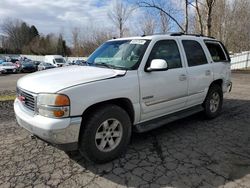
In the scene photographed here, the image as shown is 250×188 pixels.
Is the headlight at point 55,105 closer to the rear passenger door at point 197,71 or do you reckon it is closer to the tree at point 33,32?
the rear passenger door at point 197,71

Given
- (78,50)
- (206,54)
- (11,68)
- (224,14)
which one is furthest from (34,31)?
Result: (206,54)

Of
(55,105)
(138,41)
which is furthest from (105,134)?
(138,41)

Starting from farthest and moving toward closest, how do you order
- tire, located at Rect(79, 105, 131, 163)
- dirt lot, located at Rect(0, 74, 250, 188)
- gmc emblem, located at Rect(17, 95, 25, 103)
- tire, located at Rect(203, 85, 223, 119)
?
tire, located at Rect(203, 85, 223, 119)
gmc emblem, located at Rect(17, 95, 25, 103)
tire, located at Rect(79, 105, 131, 163)
dirt lot, located at Rect(0, 74, 250, 188)

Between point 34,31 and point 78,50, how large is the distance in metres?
32.4

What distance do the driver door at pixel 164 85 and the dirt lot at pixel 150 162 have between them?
618 millimetres

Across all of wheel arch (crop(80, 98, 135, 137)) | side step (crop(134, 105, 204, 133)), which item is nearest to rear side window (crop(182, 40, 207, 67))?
side step (crop(134, 105, 204, 133))

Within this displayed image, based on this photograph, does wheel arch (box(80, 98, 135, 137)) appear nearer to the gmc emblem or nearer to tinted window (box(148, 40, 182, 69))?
tinted window (box(148, 40, 182, 69))

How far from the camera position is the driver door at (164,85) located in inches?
160

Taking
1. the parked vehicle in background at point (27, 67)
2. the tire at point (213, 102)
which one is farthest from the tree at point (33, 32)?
the tire at point (213, 102)

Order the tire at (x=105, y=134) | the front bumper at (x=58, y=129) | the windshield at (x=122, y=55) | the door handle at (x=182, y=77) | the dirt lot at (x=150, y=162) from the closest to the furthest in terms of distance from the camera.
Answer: the front bumper at (x=58, y=129), the dirt lot at (x=150, y=162), the tire at (x=105, y=134), the windshield at (x=122, y=55), the door handle at (x=182, y=77)

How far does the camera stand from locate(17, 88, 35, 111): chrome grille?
3441 mm

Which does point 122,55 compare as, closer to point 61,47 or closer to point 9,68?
point 9,68

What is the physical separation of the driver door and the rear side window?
0.32 m

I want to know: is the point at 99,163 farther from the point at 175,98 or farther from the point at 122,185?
the point at 175,98
